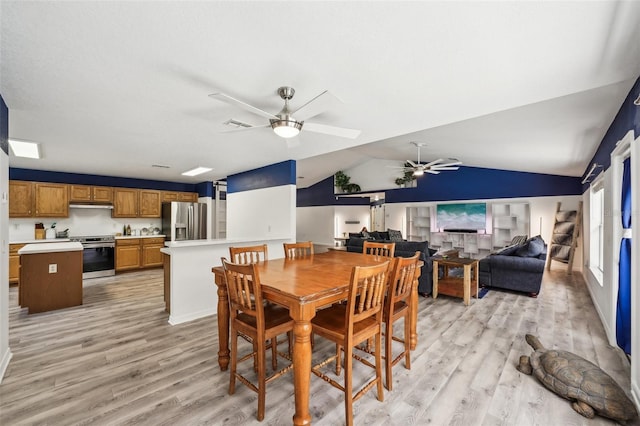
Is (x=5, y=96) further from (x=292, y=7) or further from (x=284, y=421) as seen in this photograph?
(x=284, y=421)

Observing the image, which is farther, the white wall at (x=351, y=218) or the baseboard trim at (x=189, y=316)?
the white wall at (x=351, y=218)

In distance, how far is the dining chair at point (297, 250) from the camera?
313 centimetres

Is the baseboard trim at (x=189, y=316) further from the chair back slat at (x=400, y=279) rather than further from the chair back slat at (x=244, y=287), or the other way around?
the chair back slat at (x=400, y=279)

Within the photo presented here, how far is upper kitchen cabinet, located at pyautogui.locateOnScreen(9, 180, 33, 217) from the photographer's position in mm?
5047

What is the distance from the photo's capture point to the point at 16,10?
129 centimetres

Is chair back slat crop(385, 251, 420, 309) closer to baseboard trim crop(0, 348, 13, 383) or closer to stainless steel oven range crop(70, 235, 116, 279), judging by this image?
baseboard trim crop(0, 348, 13, 383)

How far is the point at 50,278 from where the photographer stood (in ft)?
12.2

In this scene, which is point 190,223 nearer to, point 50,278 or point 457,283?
point 50,278

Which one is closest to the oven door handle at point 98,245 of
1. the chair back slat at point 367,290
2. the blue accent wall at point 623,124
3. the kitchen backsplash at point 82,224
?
the kitchen backsplash at point 82,224

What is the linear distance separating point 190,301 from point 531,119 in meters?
4.72

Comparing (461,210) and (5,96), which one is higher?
(5,96)

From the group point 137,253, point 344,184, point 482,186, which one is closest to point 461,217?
point 482,186

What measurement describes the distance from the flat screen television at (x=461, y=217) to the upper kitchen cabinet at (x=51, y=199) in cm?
941

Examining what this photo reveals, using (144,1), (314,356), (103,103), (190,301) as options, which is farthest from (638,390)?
(103,103)
